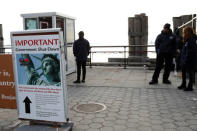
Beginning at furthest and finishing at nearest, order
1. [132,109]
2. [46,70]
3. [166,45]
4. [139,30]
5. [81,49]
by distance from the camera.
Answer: [139,30]
[81,49]
[166,45]
[132,109]
[46,70]

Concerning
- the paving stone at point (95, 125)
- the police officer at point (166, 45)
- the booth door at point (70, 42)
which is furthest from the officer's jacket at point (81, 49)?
the paving stone at point (95, 125)

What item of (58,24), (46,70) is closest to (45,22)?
(58,24)

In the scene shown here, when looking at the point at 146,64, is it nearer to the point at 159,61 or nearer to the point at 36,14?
the point at 159,61

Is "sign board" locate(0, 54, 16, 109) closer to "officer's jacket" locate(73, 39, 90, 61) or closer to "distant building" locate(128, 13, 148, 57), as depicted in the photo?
"officer's jacket" locate(73, 39, 90, 61)

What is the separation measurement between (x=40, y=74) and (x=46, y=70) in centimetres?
14

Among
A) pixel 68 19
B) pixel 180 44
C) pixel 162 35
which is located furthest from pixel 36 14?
pixel 180 44

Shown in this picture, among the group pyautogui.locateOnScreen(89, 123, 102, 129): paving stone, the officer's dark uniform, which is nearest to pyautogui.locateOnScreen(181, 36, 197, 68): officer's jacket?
the officer's dark uniform

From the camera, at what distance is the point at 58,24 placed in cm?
898

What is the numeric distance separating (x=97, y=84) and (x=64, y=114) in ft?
13.4

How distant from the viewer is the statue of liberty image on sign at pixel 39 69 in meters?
3.43

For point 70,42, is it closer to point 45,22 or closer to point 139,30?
point 45,22

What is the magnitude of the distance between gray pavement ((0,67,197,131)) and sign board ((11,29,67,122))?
2.19ft

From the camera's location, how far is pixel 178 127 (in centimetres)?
382

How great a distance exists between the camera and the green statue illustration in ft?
11.2
